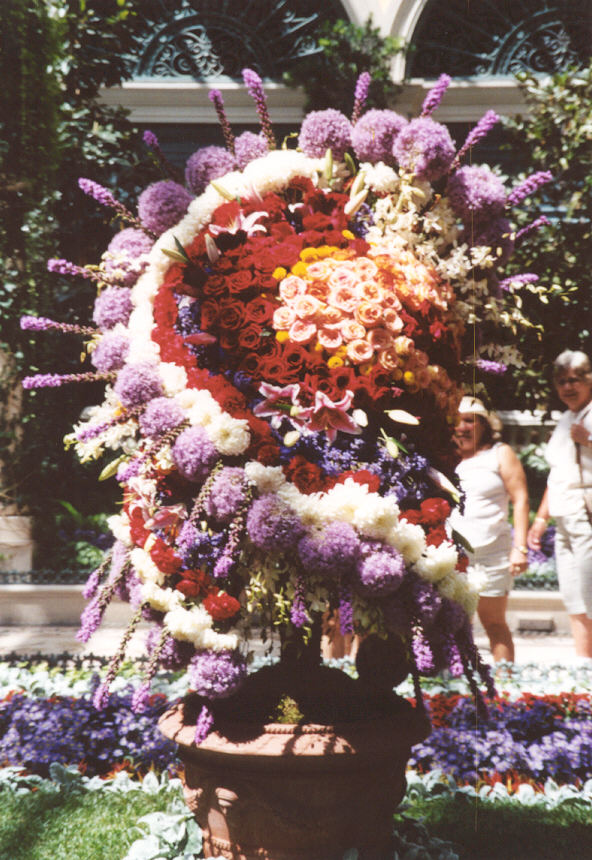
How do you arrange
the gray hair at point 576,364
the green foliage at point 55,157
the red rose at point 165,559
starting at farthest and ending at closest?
the green foliage at point 55,157
the gray hair at point 576,364
the red rose at point 165,559

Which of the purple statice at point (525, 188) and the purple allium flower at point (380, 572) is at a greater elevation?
the purple statice at point (525, 188)

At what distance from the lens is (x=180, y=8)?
19.1 ft

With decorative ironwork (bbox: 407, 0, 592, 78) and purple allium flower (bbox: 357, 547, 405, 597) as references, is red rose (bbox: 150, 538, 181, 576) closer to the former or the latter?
purple allium flower (bbox: 357, 547, 405, 597)

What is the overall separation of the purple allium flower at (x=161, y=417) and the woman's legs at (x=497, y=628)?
8.87 ft

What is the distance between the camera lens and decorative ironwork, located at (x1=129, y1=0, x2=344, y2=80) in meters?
5.42

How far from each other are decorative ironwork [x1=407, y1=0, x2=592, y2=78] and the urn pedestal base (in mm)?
5093

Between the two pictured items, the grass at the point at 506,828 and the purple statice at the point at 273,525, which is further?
the grass at the point at 506,828

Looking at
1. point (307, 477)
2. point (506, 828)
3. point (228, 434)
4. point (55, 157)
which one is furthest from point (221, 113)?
point (55, 157)

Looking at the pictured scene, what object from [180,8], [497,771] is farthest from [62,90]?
[497,771]

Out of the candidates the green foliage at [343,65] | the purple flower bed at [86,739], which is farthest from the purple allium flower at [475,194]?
the green foliage at [343,65]

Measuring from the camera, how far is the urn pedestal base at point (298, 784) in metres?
1.94

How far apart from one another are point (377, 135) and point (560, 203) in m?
3.68

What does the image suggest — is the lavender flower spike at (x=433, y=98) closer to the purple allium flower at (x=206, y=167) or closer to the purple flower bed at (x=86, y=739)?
the purple allium flower at (x=206, y=167)

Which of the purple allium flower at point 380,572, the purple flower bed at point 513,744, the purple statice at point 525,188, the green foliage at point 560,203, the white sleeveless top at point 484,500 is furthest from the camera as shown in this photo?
the green foliage at point 560,203
